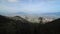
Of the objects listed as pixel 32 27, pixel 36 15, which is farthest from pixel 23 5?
pixel 32 27

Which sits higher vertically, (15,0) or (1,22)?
(15,0)

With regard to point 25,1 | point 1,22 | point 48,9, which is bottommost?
point 1,22

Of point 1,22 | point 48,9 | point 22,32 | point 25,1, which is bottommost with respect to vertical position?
point 22,32

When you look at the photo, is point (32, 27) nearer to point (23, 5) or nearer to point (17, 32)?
point (17, 32)

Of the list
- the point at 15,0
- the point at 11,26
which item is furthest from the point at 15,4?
the point at 11,26

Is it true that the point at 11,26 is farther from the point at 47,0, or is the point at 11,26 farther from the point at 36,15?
the point at 47,0

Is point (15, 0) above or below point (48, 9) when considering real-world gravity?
above
